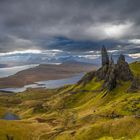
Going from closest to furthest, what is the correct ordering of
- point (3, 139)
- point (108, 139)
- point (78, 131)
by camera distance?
point (108, 139) → point (78, 131) → point (3, 139)

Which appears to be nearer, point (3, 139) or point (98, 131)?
point (98, 131)

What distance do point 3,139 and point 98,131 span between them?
66.4m

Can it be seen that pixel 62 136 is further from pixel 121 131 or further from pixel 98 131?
pixel 121 131

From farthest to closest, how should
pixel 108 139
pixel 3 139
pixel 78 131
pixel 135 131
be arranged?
pixel 3 139
pixel 78 131
pixel 135 131
pixel 108 139

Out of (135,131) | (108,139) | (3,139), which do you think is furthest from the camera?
(3,139)

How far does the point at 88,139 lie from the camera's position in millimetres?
172000

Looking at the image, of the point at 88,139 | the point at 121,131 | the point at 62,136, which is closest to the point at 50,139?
the point at 62,136

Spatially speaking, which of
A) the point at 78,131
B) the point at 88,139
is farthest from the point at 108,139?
the point at 78,131

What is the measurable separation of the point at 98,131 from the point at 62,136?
79.9ft

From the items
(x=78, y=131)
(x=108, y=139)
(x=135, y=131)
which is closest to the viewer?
(x=108, y=139)

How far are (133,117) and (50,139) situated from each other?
2231 inches

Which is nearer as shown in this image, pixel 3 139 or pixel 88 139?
pixel 88 139

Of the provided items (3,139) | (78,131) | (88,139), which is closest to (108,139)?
(88,139)

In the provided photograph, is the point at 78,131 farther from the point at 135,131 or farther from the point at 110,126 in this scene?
the point at 135,131
